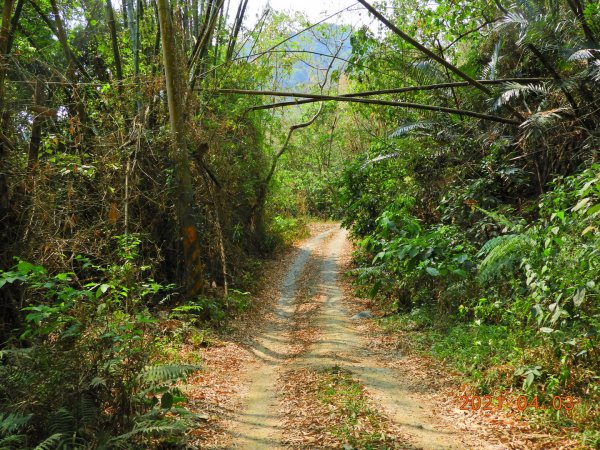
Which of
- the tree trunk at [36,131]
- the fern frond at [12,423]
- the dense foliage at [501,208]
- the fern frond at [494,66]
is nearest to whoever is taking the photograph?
the fern frond at [12,423]

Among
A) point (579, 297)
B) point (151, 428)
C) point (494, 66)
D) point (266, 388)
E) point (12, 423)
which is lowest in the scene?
point (266, 388)

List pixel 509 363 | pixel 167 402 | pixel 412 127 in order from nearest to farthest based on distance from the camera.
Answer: pixel 167 402
pixel 509 363
pixel 412 127

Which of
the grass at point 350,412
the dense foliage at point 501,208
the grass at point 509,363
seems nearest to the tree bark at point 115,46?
the dense foliage at point 501,208

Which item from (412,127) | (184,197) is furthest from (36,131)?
(412,127)

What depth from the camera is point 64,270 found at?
6.10 m

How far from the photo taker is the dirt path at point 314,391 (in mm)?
4445

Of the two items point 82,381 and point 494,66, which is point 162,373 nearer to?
point 82,381

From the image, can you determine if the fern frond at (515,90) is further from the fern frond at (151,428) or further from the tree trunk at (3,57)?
the fern frond at (151,428)

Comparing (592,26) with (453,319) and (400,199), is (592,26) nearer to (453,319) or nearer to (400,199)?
(400,199)

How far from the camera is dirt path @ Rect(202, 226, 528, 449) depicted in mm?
4445

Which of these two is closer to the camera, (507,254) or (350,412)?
(350,412)

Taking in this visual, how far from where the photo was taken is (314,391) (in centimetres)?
562

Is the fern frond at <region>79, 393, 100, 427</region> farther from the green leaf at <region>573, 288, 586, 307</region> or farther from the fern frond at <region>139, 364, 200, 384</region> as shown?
the green leaf at <region>573, 288, 586, 307</region>

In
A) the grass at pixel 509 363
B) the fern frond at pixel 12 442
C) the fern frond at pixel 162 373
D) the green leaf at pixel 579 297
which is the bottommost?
the grass at pixel 509 363
